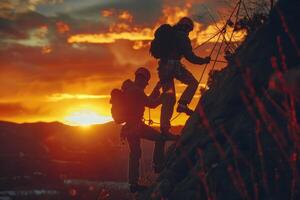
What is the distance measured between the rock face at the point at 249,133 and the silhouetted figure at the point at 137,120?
1.47m

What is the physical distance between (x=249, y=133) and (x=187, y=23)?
15.6 feet

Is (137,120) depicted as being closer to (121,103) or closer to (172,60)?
(121,103)

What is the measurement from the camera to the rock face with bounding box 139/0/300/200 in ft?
21.2

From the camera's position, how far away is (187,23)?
11430 mm

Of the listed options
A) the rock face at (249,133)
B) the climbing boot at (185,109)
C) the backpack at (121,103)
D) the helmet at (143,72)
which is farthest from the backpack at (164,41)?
the rock face at (249,133)

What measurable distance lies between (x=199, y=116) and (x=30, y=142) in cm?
15180

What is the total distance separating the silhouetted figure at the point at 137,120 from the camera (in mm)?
10914

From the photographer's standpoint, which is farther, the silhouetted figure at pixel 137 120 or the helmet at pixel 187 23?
the helmet at pixel 187 23

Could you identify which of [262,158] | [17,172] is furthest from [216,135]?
[17,172]

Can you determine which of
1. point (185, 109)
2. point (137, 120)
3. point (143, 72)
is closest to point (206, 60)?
point (185, 109)

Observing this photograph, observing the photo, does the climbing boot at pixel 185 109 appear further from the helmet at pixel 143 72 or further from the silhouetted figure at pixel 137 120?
the helmet at pixel 143 72

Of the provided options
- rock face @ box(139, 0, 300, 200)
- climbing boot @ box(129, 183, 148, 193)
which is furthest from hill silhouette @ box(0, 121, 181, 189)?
rock face @ box(139, 0, 300, 200)

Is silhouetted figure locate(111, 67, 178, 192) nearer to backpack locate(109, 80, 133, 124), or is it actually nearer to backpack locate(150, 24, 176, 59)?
backpack locate(109, 80, 133, 124)

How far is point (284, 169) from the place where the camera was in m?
6.40
